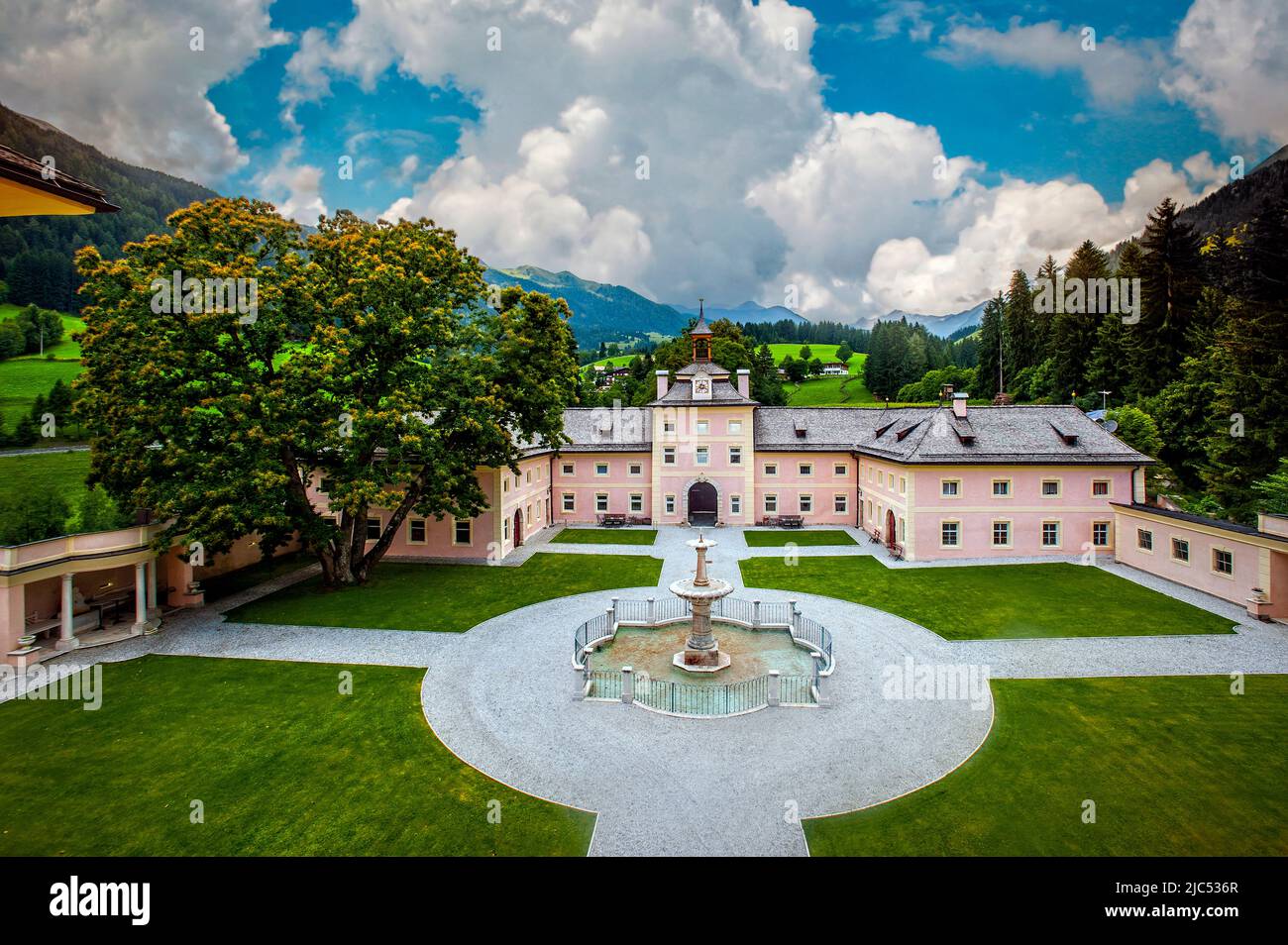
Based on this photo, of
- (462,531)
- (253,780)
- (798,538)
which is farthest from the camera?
(798,538)

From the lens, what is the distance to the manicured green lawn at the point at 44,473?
28.7 metres

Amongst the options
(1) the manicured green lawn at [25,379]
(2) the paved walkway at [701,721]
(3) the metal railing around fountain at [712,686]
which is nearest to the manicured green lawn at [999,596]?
(2) the paved walkway at [701,721]

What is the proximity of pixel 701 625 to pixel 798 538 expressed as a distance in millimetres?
21118

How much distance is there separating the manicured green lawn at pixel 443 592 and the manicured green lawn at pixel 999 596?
753cm

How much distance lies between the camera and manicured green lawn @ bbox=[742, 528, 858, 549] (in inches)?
1492

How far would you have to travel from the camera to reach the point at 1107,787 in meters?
13.0

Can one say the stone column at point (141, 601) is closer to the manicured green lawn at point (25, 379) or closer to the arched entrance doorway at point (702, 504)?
the manicured green lawn at point (25, 379)

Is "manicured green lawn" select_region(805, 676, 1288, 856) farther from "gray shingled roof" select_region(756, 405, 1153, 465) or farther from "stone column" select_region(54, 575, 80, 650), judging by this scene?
"stone column" select_region(54, 575, 80, 650)

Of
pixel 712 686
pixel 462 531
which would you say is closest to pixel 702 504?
pixel 462 531

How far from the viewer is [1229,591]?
24.9m

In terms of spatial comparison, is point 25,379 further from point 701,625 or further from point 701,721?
point 701,721

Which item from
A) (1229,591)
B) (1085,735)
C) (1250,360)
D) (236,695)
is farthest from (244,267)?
(1250,360)

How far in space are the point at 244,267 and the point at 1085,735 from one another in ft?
97.8

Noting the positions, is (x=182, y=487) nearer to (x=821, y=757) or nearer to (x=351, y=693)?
(x=351, y=693)
